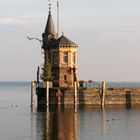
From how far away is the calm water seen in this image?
67500mm

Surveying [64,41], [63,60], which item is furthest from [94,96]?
[64,41]

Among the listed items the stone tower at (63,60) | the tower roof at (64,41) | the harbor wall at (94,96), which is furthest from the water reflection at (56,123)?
the tower roof at (64,41)

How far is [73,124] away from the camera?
78.4m

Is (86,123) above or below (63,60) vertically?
below

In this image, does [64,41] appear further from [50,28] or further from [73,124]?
[73,124]

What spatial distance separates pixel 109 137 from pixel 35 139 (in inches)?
357

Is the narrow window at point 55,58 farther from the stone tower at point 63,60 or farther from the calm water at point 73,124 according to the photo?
the calm water at point 73,124

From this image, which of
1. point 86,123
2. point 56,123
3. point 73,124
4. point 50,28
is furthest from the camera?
point 50,28

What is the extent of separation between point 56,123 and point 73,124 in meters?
2.52

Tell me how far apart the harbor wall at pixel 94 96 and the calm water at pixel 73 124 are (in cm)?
180

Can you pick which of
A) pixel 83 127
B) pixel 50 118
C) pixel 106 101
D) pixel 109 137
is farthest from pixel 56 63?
pixel 109 137

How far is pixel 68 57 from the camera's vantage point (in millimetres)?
102688

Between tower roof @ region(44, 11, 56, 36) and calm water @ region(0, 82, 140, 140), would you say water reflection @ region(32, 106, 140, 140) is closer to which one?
calm water @ region(0, 82, 140, 140)

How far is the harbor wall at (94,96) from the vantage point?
323ft
